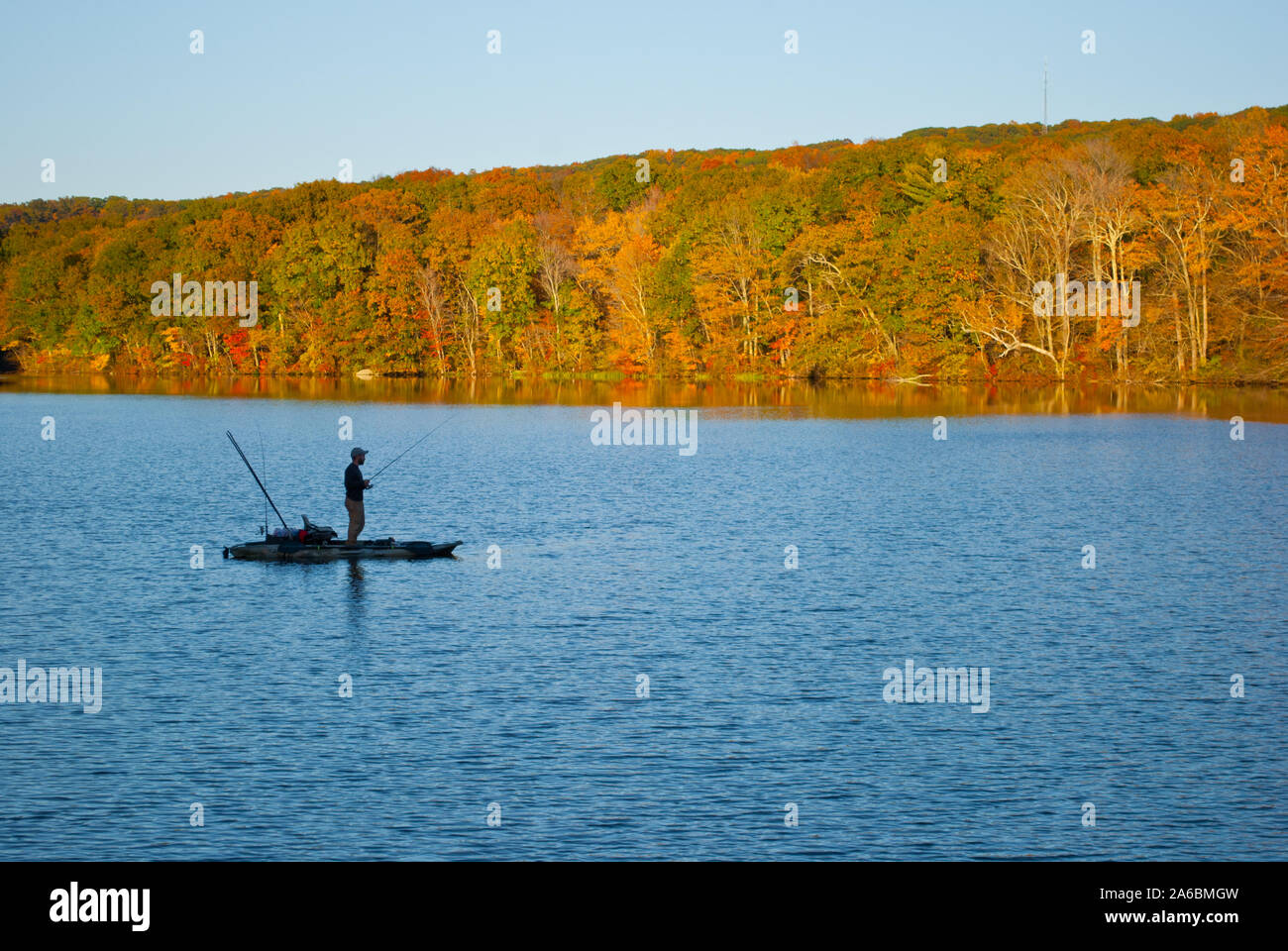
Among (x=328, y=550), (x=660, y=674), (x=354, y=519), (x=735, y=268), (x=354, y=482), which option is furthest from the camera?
(x=735, y=268)

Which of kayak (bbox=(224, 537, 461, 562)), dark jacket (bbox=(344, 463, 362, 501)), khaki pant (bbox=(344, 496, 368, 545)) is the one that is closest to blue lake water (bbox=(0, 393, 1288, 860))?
kayak (bbox=(224, 537, 461, 562))

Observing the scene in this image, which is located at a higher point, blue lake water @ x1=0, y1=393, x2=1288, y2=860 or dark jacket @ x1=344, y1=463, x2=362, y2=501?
dark jacket @ x1=344, y1=463, x2=362, y2=501

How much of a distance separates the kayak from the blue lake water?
1.20 feet

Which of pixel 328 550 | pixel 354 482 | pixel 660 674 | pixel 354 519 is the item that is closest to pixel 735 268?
pixel 354 519

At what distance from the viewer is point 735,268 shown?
302 ft

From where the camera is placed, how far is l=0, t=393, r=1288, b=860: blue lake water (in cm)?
1282

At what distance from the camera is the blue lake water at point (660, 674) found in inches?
505

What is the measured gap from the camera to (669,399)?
78.2 meters

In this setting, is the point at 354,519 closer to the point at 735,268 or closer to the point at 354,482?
the point at 354,482

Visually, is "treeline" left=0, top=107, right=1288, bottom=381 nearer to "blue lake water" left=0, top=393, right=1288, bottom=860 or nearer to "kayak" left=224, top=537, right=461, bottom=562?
"blue lake water" left=0, top=393, right=1288, bottom=860

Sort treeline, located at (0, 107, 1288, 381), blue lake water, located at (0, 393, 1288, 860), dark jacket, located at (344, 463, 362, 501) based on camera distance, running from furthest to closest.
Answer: treeline, located at (0, 107, 1288, 381) → dark jacket, located at (344, 463, 362, 501) → blue lake water, located at (0, 393, 1288, 860)

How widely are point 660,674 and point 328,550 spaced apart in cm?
1036

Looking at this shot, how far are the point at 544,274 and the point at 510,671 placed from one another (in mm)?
86401
